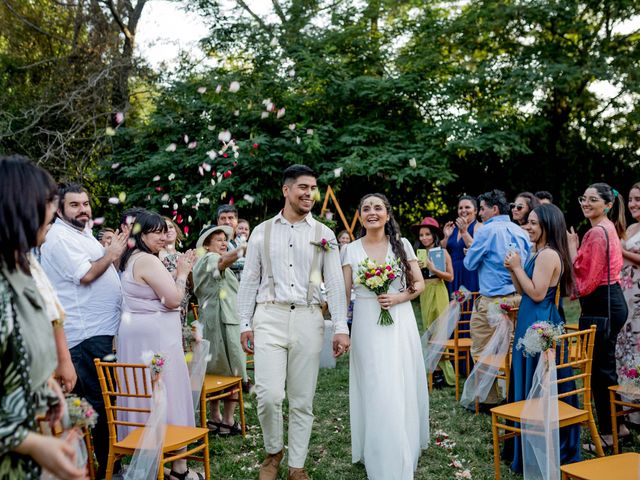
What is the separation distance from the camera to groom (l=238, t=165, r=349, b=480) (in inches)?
160

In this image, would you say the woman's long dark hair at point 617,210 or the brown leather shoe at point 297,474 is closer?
the brown leather shoe at point 297,474

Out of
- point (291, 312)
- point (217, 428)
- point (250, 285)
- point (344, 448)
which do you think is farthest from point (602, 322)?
point (217, 428)

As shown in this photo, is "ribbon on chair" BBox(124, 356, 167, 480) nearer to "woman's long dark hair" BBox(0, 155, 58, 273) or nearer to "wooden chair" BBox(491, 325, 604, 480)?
"woman's long dark hair" BBox(0, 155, 58, 273)

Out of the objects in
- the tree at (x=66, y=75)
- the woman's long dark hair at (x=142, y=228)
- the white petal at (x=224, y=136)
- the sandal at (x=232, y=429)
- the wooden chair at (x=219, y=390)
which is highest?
the tree at (x=66, y=75)

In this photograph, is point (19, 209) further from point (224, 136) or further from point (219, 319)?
point (224, 136)

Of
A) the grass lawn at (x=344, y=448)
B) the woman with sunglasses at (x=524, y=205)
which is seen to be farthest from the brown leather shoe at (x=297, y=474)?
the woman with sunglasses at (x=524, y=205)

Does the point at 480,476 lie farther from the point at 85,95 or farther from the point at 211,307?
the point at 85,95

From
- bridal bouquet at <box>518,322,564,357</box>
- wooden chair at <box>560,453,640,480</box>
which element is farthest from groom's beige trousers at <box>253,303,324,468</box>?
wooden chair at <box>560,453,640,480</box>

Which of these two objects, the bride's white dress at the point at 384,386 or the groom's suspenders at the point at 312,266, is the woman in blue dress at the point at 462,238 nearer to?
the bride's white dress at the point at 384,386

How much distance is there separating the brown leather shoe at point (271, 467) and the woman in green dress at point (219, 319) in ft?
4.07

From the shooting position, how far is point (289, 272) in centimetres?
413

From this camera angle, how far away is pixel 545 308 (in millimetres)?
4285

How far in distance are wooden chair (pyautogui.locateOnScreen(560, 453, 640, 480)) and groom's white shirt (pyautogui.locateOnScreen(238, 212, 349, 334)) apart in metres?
1.72

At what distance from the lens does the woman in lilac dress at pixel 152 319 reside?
13.3 ft
